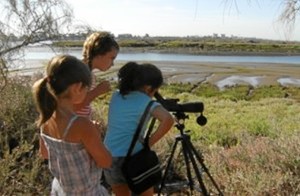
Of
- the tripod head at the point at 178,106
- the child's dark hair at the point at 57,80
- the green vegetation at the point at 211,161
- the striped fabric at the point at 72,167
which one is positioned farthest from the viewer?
the green vegetation at the point at 211,161

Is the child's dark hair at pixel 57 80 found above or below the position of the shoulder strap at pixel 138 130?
above

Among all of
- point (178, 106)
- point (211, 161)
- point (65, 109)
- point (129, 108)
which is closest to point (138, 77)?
point (129, 108)

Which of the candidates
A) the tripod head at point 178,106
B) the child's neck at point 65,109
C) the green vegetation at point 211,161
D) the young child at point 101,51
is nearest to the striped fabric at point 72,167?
the child's neck at point 65,109

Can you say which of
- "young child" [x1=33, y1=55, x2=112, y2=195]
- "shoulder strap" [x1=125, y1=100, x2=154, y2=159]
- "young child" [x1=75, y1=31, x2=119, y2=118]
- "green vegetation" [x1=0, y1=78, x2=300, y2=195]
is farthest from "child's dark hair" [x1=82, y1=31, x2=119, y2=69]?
"green vegetation" [x1=0, y1=78, x2=300, y2=195]

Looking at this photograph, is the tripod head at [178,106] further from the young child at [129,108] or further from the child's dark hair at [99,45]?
the child's dark hair at [99,45]

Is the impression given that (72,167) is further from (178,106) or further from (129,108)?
(178,106)

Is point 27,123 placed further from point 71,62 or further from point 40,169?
point 71,62

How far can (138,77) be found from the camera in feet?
10.5

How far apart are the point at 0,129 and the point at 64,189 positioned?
10.2ft

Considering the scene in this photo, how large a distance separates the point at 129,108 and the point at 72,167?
0.72 metres

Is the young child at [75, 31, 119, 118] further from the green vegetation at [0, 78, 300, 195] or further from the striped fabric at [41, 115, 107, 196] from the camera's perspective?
the green vegetation at [0, 78, 300, 195]

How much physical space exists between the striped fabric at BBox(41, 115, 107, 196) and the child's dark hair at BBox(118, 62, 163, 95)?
0.73m

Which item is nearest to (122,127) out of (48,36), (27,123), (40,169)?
(40,169)

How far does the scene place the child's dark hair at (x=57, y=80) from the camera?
8.11 ft
